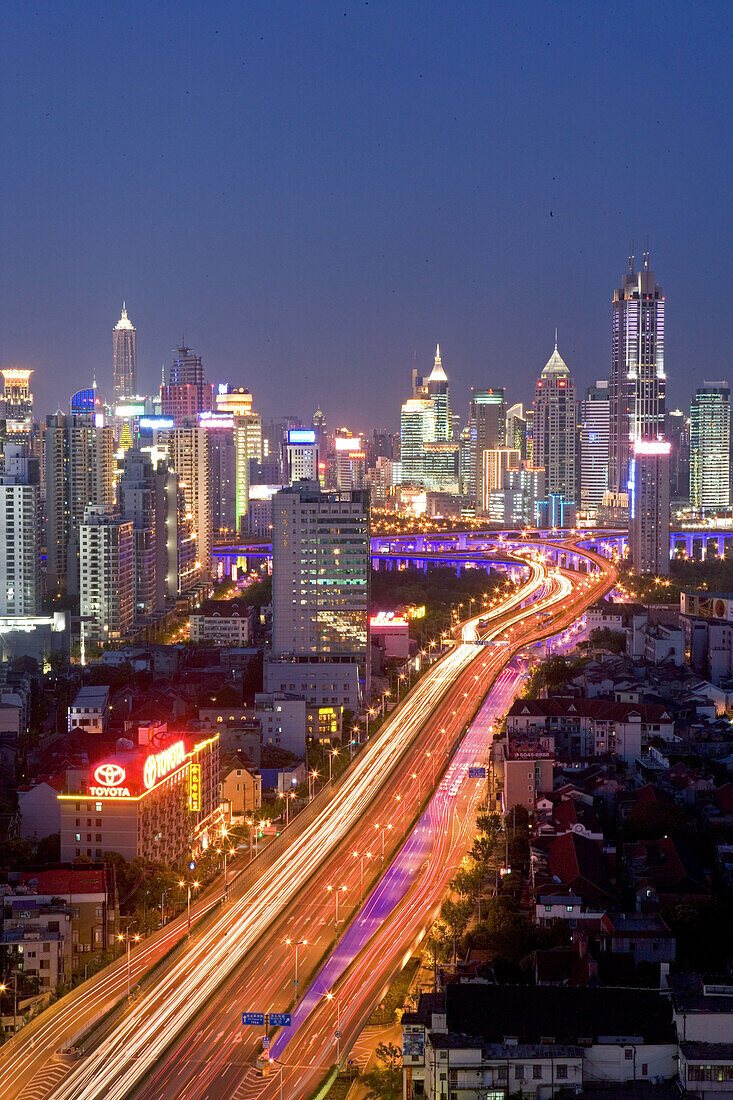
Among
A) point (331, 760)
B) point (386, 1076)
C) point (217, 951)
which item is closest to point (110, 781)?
point (217, 951)

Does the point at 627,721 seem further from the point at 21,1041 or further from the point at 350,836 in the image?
the point at 21,1041

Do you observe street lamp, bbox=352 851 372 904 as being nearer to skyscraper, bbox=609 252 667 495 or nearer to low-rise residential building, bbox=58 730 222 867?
low-rise residential building, bbox=58 730 222 867

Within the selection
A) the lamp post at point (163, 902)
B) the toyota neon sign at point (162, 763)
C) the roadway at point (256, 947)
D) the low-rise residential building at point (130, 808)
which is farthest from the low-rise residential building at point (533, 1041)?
the toyota neon sign at point (162, 763)

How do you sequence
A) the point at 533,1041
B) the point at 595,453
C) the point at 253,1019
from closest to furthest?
the point at 533,1041
the point at 253,1019
the point at 595,453

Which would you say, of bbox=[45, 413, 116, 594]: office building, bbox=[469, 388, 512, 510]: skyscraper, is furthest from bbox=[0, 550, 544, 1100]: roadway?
bbox=[469, 388, 512, 510]: skyscraper

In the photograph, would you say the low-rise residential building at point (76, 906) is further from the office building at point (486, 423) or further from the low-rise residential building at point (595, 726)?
the office building at point (486, 423)

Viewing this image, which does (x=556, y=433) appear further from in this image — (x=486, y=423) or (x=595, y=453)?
(x=486, y=423)
